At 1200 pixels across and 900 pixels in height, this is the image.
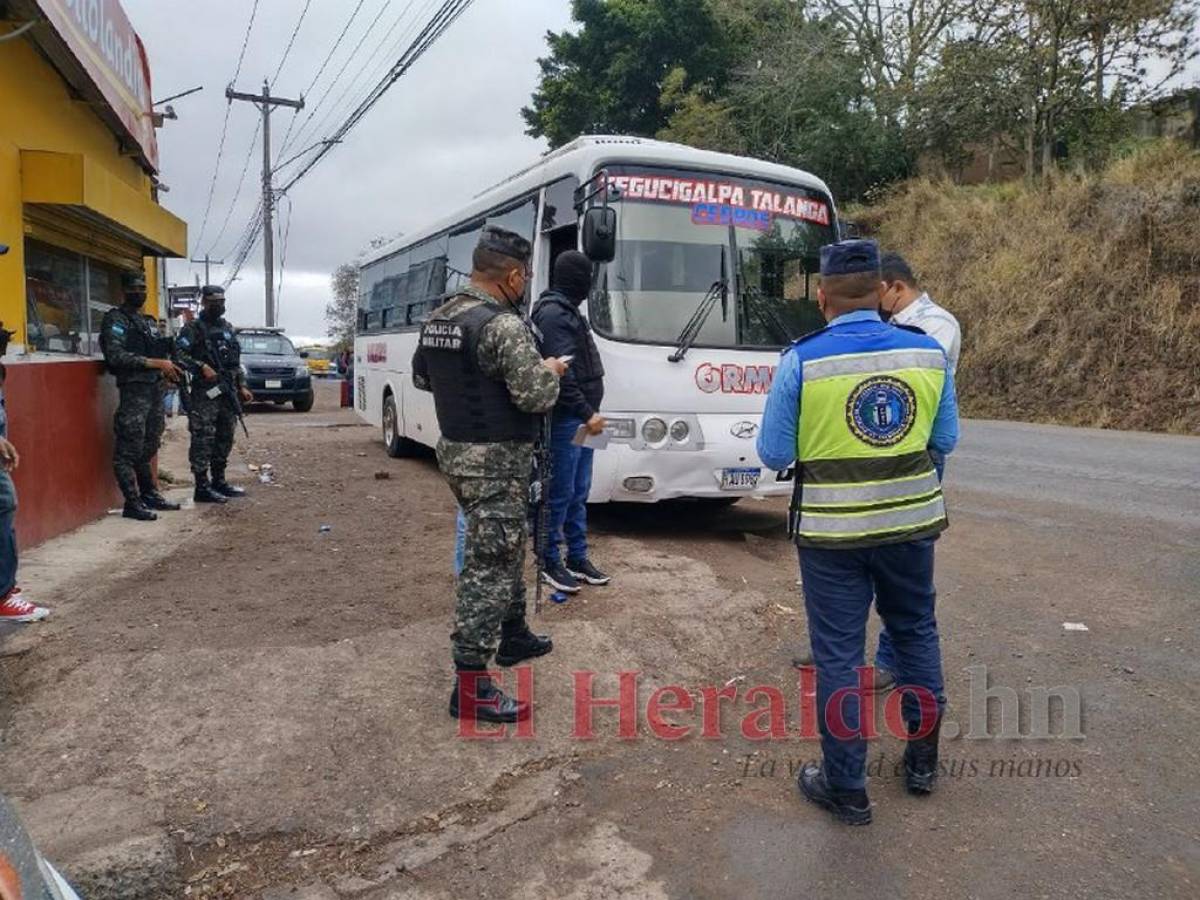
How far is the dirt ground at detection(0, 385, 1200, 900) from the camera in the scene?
2.72 metres

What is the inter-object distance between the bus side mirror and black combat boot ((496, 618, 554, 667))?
8.32 ft

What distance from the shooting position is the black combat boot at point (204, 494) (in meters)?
8.05

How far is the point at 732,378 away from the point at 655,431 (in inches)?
27.5

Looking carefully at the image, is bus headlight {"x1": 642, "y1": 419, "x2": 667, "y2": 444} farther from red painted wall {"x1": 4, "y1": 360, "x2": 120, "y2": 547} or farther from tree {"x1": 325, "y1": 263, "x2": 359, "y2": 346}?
tree {"x1": 325, "y1": 263, "x2": 359, "y2": 346}

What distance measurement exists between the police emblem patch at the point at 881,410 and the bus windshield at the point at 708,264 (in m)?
3.44

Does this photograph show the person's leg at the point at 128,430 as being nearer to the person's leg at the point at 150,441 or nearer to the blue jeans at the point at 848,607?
the person's leg at the point at 150,441

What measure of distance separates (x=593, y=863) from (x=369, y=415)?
11040 millimetres

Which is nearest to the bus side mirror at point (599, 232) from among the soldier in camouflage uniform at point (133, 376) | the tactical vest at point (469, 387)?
the tactical vest at point (469, 387)

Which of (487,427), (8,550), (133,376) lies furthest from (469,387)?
(133,376)

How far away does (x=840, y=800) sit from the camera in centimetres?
297

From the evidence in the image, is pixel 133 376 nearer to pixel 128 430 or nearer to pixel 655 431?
pixel 128 430

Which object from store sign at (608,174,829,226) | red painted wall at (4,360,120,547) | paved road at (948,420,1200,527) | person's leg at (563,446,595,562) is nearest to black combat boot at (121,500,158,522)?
red painted wall at (4,360,120,547)

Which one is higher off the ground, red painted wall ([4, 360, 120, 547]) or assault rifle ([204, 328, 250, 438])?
assault rifle ([204, 328, 250, 438])

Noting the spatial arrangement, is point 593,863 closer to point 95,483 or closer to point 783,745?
point 783,745
